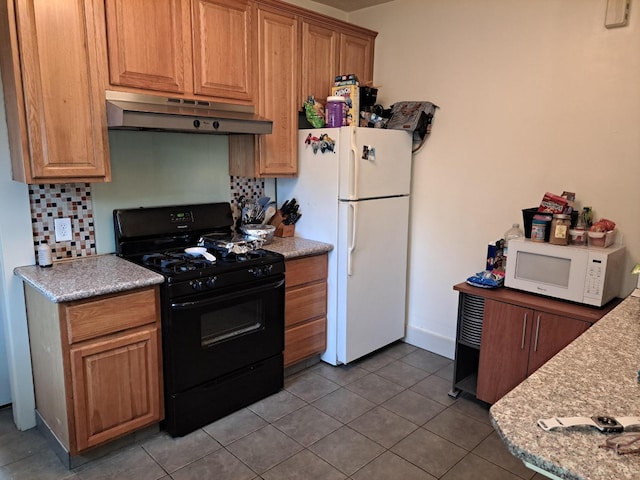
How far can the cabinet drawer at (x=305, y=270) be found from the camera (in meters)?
2.84

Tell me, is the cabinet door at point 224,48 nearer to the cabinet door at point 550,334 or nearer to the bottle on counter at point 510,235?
the bottle on counter at point 510,235

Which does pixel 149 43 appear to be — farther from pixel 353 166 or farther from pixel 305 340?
pixel 305 340

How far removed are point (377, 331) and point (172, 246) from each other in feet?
5.04

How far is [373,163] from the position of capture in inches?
118

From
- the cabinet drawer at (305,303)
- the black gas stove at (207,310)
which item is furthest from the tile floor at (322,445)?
the cabinet drawer at (305,303)

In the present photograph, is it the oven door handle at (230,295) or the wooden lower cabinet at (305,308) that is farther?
the wooden lower cabinet at (305,308)

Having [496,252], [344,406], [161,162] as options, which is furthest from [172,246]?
[496,252]

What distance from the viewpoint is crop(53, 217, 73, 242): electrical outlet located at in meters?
2.40

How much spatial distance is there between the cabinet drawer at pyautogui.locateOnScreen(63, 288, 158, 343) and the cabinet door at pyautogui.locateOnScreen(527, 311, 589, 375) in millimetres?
1938

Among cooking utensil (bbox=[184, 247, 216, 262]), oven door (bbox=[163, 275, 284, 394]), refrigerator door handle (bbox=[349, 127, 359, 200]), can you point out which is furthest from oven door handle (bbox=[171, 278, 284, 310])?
refrigerator door handle (bbox=[349, 127, 359, 200])

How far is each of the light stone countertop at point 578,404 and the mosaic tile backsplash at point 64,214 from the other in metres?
2.24

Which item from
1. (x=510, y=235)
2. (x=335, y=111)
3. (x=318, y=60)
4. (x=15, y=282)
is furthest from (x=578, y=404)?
(x=318, y=60)

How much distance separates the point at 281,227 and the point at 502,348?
1615 millimetres

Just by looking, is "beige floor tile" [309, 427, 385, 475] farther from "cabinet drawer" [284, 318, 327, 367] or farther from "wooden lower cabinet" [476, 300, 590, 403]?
"wooden lower cabinet" [476, 300, 590, 403]
